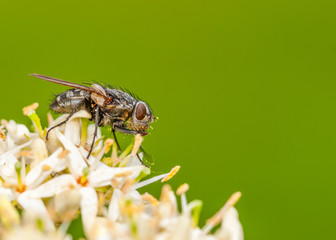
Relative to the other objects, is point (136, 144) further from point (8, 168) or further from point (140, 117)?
point (8, 168)

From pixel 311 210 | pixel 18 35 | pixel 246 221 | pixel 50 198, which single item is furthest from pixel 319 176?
pixel 18 35

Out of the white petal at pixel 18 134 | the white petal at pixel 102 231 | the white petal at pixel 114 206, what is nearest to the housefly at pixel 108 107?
the white petal at pixel 18 134

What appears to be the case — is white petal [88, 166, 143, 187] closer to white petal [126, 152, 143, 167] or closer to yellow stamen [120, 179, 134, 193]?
yellow stamen [120, 179, 134, 193]

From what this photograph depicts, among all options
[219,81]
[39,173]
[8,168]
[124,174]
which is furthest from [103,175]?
[219,81]

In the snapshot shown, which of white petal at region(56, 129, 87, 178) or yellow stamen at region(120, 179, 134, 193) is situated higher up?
white petal at region(56, 129, 87, 178)

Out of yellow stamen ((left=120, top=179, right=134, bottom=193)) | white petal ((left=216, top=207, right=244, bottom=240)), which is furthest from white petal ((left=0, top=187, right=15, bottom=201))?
white petal ((left=216, top=207, right=244, bottom=240))

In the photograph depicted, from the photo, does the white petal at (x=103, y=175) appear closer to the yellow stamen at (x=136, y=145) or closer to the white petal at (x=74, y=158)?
the white petal at (x=74, y=158)

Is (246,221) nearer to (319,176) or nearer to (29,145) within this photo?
(319,176)
